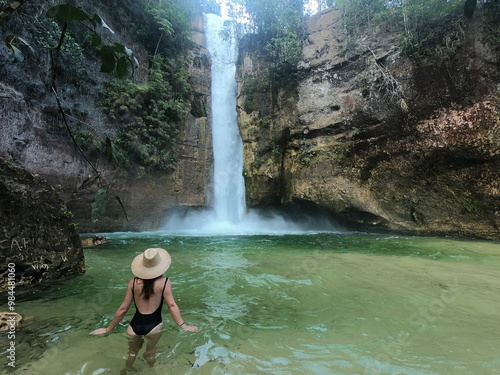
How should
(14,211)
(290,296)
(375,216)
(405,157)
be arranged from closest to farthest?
(290,296)
(14,211)
(405,157)
(375,216)

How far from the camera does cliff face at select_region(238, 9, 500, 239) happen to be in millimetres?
9180

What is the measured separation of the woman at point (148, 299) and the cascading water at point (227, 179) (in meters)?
10.7

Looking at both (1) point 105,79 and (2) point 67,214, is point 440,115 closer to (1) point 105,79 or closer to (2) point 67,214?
(2) point 67,214

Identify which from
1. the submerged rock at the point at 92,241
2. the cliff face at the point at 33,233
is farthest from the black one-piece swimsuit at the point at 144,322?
the submerged rock at the point at 92,241

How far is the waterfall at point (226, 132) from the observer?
49.9 ft

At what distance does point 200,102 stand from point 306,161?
22.4 ft

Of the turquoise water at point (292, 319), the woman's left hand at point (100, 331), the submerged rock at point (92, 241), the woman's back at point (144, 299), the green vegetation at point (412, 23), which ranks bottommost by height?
the submerged rock at point (92, 241)

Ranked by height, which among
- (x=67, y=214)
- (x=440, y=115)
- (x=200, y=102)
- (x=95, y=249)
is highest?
(x=200, y=102)

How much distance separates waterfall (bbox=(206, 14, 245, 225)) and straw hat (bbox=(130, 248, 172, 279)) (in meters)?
12.2

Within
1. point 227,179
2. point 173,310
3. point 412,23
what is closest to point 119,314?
point 173,310

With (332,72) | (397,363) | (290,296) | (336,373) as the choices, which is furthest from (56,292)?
(332,72)

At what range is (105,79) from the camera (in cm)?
1218

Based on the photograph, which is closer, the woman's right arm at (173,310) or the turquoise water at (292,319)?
the turquoise water at (292,319)

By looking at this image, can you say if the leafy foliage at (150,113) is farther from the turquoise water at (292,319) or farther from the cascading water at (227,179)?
the turquoise water at (292,319)
